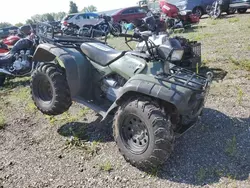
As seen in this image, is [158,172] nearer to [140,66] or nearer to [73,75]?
[140,66]

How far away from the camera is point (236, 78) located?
224 inches

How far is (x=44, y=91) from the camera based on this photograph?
4.48 m

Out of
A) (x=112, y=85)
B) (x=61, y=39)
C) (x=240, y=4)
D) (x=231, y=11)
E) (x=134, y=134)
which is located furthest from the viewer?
(x=231, y=11)

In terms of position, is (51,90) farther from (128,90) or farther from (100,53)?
(128,90)


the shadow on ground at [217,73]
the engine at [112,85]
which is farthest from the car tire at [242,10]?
the engine at [112,85]

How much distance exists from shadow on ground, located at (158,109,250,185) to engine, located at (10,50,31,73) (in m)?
4.86

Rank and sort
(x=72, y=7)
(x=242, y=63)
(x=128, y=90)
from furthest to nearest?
(x=72, y=7) < (x=242, y=63) < (x=128, y=90)

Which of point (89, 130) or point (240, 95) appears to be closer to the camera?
point (89, 130)

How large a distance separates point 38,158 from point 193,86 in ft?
6.98

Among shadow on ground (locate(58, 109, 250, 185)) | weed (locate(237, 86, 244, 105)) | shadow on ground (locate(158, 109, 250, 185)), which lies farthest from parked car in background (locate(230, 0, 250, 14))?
shadow on ground (locate(158, 109, 250, 185))

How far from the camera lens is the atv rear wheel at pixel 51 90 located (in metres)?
4.04

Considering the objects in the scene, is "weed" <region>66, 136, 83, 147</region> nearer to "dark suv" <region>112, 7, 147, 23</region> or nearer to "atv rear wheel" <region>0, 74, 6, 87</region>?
"atv rear wheel" <region>0, 74, 6, 87</region>

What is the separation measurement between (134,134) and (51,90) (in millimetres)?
1644

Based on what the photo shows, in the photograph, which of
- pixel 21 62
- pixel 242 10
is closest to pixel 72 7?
pixel 242 10
